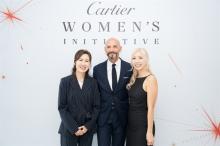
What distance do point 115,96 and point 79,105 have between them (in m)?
0.32

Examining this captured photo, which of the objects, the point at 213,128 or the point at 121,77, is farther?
the point at 213,128

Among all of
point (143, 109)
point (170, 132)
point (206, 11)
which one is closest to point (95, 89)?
point (143, 109)

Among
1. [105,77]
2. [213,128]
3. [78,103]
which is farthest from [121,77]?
[213,128]

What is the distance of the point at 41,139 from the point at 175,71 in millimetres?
1470

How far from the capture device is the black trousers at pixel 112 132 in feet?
10.5

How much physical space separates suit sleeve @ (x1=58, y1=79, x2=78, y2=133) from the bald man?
28 cm

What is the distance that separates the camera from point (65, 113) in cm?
309

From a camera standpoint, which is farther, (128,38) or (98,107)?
(128,38)

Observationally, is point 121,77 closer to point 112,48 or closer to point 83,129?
point 112,48

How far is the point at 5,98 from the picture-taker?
142 inches

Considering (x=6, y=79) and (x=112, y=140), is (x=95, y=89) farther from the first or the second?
(x=6, y=79)

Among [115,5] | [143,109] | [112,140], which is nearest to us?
[143,109]

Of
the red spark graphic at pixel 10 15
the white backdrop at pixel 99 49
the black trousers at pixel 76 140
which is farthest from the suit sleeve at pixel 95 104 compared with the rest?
the red spark graphic at pixel 10 15

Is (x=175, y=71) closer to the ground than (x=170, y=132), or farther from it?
farther from it
